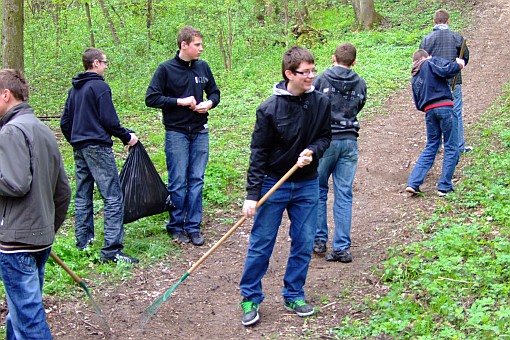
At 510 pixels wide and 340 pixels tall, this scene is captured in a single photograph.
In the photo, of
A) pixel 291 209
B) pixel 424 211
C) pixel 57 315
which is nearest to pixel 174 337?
pixel 57 315

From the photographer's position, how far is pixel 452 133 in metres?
7.36

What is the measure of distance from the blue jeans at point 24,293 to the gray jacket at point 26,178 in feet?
0.46

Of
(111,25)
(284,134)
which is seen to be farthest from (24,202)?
(111,25)

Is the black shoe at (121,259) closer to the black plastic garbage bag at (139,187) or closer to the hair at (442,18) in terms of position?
the black plastic garbage bag at (139,187)

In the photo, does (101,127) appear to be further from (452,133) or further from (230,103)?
(230,103)

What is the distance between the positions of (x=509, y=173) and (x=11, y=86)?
582 centimetres

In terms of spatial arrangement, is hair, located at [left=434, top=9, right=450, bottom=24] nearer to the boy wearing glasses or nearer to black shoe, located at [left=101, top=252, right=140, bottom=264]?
the boy wearing glasses

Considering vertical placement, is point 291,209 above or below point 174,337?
above

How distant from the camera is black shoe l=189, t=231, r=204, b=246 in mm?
6680

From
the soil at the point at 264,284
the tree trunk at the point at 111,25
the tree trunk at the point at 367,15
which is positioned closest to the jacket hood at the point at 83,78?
the soil at the point at 264,284

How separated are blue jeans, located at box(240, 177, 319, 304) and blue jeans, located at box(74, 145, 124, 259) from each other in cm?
186

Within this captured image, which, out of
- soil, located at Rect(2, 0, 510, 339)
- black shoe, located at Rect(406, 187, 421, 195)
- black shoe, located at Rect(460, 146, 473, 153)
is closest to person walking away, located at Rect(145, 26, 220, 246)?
soil, located at Rect(2, 0, 510, 339)

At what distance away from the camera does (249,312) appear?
482 cm

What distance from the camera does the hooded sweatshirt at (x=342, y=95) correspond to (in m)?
5.86
